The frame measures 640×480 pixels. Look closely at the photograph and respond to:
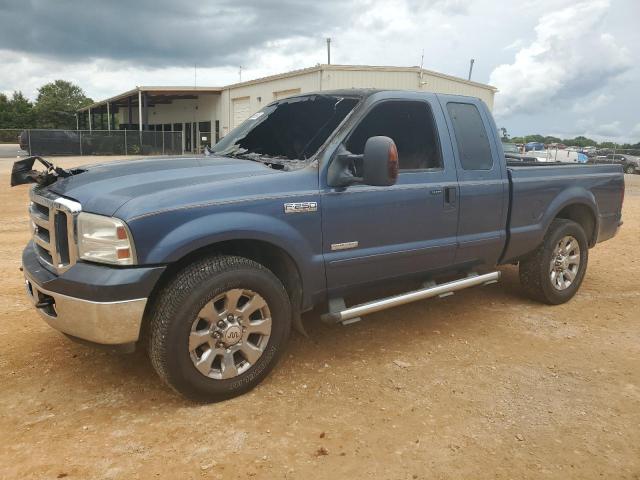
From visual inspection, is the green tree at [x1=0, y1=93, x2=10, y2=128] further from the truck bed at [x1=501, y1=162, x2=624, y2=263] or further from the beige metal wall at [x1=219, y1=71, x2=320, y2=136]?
the truck bed at [x1=501, y1=162, x2=624, y2=263]

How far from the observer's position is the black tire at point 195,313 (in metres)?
3.11

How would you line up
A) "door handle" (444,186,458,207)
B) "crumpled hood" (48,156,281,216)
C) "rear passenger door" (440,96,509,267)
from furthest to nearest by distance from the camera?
"rear passenger door" (440,96,509,267) < "door handle" (444,186,458,207) < "crumpled hood" (48,156,281,216)

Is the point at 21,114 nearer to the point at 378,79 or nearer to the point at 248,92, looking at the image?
the point at 248,92

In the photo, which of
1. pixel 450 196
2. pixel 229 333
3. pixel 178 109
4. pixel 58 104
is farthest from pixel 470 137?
pixel 58 104

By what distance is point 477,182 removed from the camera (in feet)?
14.9

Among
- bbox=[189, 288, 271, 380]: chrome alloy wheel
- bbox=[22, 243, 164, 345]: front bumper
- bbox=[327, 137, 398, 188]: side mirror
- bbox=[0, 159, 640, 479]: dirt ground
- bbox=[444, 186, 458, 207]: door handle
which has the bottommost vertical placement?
bbox=[0, 159, 640, 479]: dirt ground

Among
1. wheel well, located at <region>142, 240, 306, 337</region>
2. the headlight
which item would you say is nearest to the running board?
wheel well, located at <region>142, 240, 306, 337</region>

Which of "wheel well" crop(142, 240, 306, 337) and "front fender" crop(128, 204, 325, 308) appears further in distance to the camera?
"wheel well" crop(142, 240, 306, 337)

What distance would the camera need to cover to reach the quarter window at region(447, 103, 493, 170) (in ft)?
14.9

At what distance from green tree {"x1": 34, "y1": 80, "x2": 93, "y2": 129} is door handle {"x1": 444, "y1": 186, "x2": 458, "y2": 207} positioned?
7482 centimetres

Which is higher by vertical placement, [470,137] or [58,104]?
[58,104]

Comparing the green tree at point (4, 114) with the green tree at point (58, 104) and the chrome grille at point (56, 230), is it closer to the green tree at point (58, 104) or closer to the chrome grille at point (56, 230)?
the green tree at point (58, 104)

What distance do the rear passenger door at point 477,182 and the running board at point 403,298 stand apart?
0.15 metres

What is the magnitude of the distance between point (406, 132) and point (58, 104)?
8179 cm
